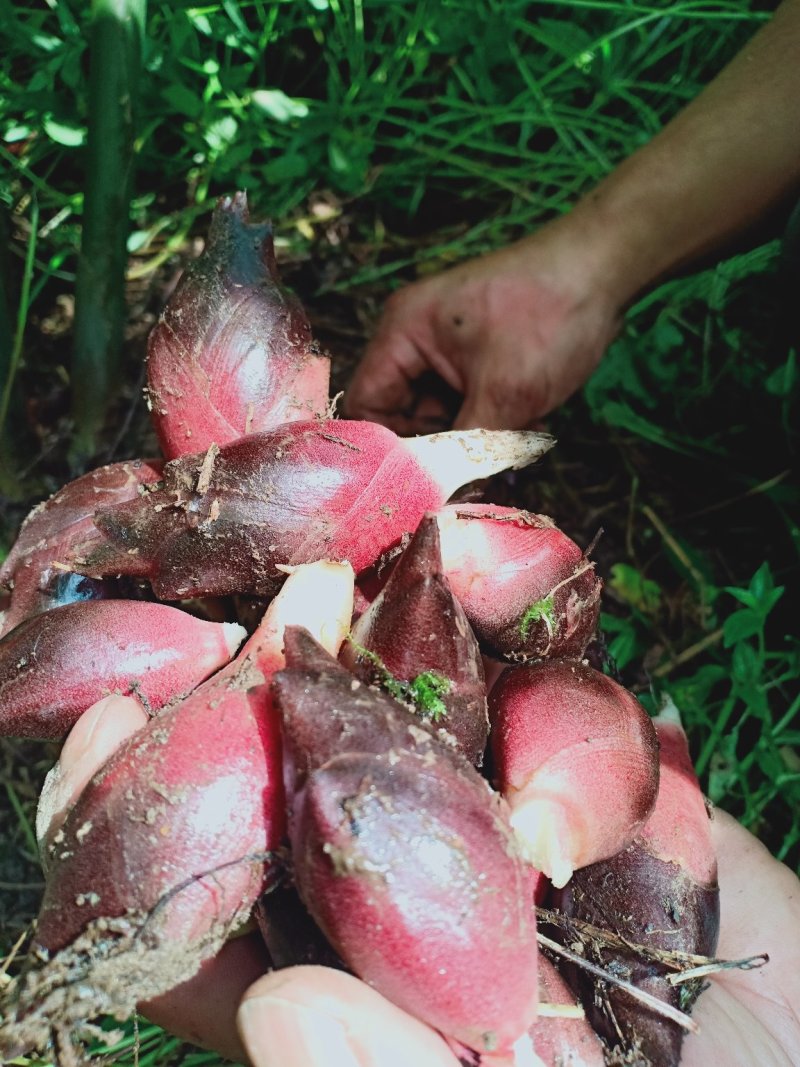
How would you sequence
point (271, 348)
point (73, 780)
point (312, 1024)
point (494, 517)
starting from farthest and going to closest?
point (271, 348)
point (494, 517)
point (73, 780)
point (312, 1024)

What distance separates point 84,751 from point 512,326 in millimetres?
1315

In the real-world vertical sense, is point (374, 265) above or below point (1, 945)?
above

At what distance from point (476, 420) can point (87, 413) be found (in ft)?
2.98

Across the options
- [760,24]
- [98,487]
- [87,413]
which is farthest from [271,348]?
[760,24]

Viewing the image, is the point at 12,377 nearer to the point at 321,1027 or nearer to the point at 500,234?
the point at 500,234

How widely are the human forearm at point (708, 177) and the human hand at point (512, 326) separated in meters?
0.05

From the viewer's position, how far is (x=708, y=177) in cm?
188

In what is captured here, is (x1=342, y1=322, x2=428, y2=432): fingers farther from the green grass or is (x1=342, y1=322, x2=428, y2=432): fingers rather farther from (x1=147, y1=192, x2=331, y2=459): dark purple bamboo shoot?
(x1=147, y1=192, x2=331, y2=459): dark purple bamboo shoot

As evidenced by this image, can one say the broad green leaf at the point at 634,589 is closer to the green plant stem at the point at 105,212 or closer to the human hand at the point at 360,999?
the human hand at the point at 360,999

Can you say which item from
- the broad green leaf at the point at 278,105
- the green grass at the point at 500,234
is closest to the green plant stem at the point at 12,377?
the green grass at the point at 500,234

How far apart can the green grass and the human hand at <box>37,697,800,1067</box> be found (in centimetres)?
42

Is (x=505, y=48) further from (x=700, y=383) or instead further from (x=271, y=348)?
(x=271, y=348)

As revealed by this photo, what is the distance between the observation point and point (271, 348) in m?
1.36

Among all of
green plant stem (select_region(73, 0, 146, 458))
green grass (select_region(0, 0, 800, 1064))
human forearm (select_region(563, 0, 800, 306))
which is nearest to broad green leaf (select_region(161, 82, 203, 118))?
green grass (select_region(0, 0, 800, 1064))
